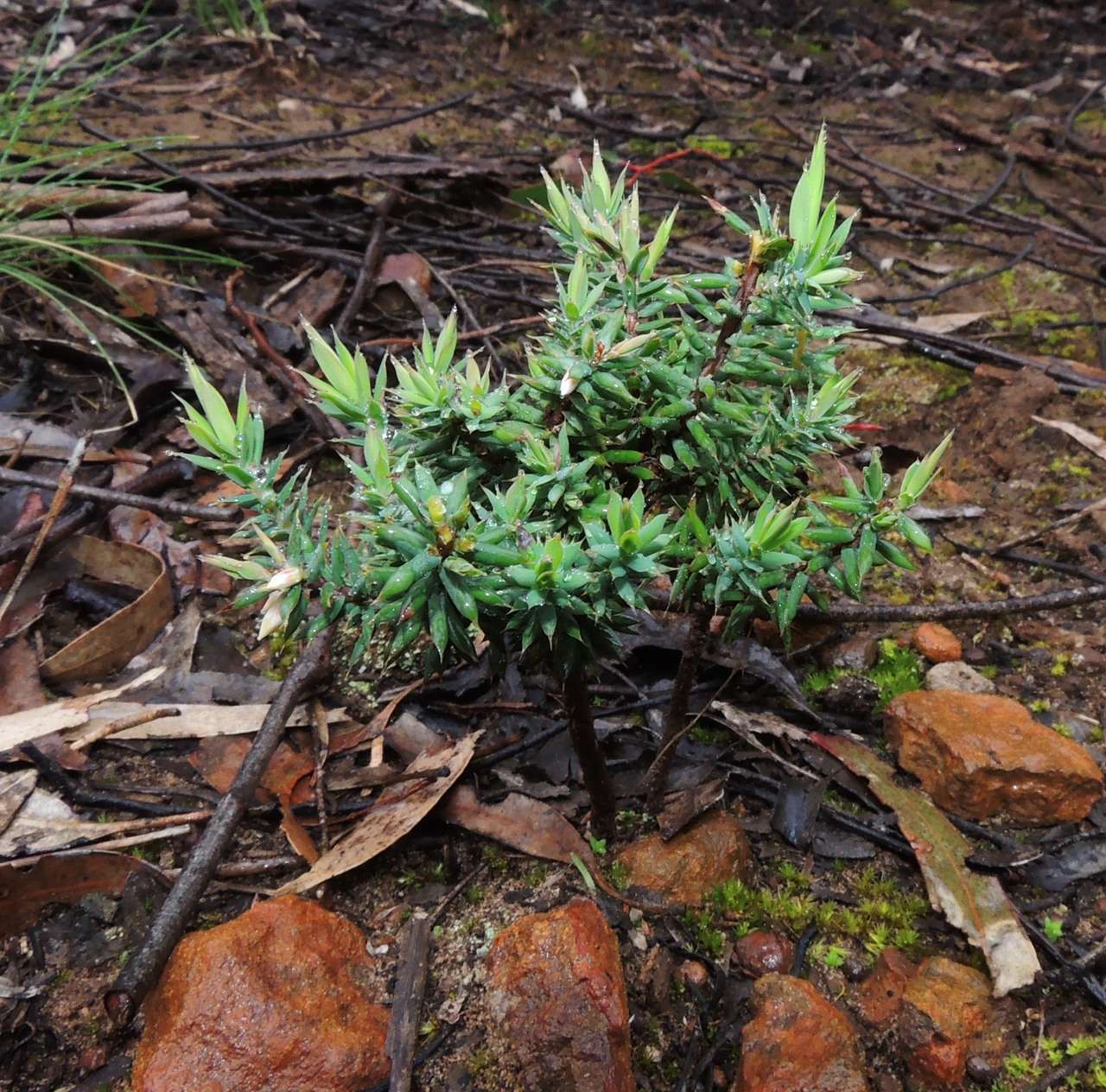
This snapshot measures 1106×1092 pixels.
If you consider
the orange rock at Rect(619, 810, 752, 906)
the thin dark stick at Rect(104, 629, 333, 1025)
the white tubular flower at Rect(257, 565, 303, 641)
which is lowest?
the orange rock at Rect(619, 810, 752, 906)

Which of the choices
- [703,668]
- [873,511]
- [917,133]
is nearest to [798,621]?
[703,668]

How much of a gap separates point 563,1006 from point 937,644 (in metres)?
1.75

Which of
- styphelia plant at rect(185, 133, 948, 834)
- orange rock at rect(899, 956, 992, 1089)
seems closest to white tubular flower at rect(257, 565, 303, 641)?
styphelia plant at rect(185, 133, 948, 834)

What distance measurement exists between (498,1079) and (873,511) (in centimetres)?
148

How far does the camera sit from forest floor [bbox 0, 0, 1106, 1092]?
2.26m

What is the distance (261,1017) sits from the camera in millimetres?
1935

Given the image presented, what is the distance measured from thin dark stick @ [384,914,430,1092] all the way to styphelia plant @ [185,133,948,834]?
897 mm

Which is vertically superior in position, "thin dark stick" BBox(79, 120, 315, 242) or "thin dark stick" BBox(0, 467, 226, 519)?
"thin dark stick" BBox(79, 120, 315, 242)

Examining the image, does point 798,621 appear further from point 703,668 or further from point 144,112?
point 144,112

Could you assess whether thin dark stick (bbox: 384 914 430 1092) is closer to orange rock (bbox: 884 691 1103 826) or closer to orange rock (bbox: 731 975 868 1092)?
orange rock (bbox: 731 975 868 1092)

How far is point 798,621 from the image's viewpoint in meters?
2.92

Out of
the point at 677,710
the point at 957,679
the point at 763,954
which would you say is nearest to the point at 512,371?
the point at 677,710

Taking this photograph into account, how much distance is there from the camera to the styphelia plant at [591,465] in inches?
57.4

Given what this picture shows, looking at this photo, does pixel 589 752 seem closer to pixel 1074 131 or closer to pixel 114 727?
pixel 114 727
